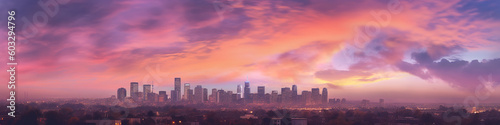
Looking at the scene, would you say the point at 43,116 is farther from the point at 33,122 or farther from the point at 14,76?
the point at 14,76

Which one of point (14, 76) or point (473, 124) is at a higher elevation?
point (14, 76)

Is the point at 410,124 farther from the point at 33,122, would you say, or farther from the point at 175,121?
the point at 33,122

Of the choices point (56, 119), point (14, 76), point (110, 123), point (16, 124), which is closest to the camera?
point (14, 76)

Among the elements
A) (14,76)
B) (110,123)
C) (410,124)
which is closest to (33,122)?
(110,123)

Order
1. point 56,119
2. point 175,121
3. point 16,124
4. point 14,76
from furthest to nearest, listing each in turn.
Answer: point 175,121 < point 56,119 < point 16,124 < point 14,76

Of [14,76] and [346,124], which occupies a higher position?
[14,76]

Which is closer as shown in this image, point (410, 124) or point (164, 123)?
point (164, 123)

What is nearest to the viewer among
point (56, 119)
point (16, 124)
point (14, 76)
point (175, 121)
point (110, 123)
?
point (14, 76)

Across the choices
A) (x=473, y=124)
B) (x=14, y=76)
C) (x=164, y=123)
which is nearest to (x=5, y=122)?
(x=164, y=123)

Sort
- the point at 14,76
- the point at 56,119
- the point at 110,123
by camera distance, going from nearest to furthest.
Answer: the point at 14,76 < the point at 110,123 < the point at 56,119
